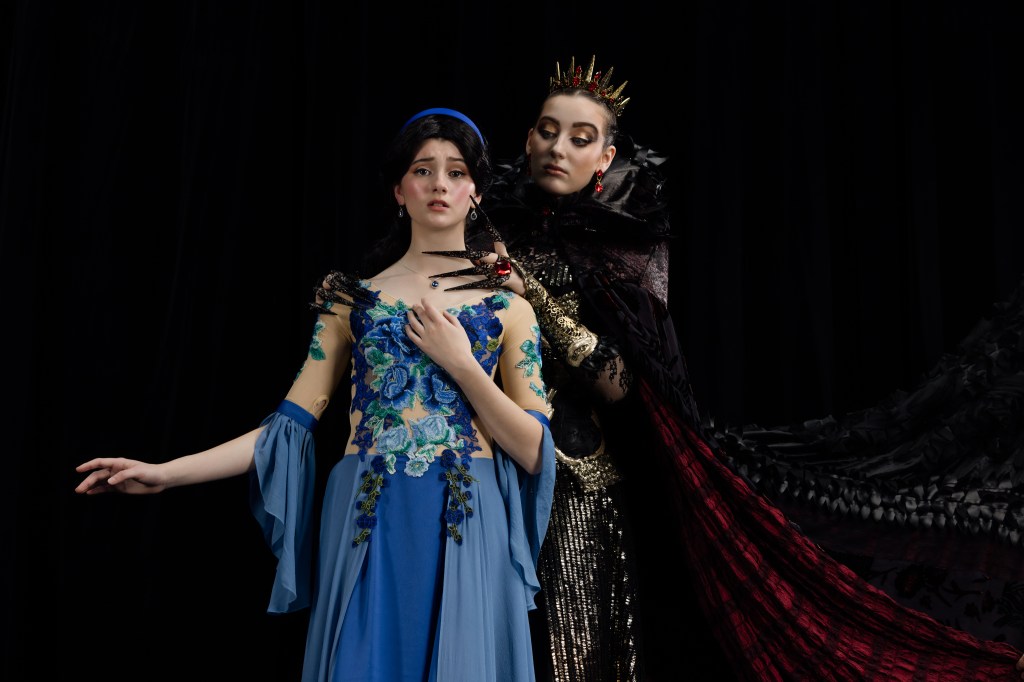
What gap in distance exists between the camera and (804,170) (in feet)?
9.09

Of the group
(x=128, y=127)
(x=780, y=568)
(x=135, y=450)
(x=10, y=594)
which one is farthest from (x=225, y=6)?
(x=780, y=568)

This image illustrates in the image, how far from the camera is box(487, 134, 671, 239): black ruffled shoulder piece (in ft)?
7.33

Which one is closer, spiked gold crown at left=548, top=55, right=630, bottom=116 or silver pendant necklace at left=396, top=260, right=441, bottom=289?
silver pendant necklace at left=396, top=260, right=441, bottom=289

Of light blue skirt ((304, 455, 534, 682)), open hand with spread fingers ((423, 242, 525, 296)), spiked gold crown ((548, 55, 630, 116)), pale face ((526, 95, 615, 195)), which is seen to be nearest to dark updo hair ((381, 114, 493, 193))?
open hand with spread fingers ((423, 242, 525, 296))

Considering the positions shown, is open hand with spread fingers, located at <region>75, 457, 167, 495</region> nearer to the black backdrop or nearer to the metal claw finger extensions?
the metal claw finger extensions

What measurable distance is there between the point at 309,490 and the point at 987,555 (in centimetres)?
134

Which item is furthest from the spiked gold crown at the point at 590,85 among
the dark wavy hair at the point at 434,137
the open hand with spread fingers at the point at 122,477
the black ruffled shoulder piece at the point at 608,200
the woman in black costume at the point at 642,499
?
the open hand with spread fingers at the point at 122,477

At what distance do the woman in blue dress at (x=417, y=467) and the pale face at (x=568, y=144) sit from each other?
1.04 ft

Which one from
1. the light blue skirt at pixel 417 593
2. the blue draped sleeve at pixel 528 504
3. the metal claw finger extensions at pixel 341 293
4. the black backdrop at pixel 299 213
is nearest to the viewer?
the light blue skirt at pixel 417 593

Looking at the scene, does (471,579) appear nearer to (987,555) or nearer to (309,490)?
(309,490)

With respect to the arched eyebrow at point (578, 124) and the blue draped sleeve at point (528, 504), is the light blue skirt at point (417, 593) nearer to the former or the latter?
the blue draped sleeve at point (528, 504)

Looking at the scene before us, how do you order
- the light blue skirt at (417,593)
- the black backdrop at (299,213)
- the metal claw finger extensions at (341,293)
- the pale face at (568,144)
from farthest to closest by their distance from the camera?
the black backdrop at (299,213)
the pale face at (568,144)
the metal claw finger extensions at (341,293)
the light blue skirt at (417,593)

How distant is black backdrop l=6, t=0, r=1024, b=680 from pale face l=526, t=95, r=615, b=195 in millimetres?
534

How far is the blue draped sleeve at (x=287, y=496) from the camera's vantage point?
1.80m
